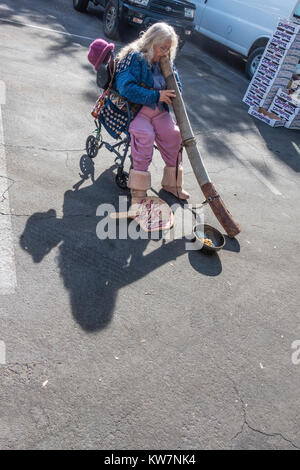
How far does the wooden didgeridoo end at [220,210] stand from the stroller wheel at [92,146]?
1.52 meters

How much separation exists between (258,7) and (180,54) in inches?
89.3

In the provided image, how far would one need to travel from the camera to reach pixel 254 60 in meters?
9.45

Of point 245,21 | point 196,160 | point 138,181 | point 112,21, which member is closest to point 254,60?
point 245,21

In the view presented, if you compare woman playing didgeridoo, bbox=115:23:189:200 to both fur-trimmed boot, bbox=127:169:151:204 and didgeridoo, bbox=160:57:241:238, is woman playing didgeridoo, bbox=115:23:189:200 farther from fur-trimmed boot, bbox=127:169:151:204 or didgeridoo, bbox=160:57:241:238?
didgeridoo, bbox=160:57:241:238

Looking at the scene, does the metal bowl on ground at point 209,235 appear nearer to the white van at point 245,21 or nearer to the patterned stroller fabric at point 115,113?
the patterned stroller fabric at point 115,113

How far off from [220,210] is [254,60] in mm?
7197

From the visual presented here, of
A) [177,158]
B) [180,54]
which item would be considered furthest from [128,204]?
[180,54]

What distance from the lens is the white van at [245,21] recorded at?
862cm

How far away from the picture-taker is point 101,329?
2840 mm

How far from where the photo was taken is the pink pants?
12.8 ft

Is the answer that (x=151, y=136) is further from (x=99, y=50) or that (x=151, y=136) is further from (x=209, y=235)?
(x=209, y=235)

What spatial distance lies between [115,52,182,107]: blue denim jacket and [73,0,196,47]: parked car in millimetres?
5619

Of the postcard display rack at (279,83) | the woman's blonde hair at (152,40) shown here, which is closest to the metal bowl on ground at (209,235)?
the woman's blonde hair at (152,40)

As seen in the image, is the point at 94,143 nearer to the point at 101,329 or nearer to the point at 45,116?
the point at 45,116
